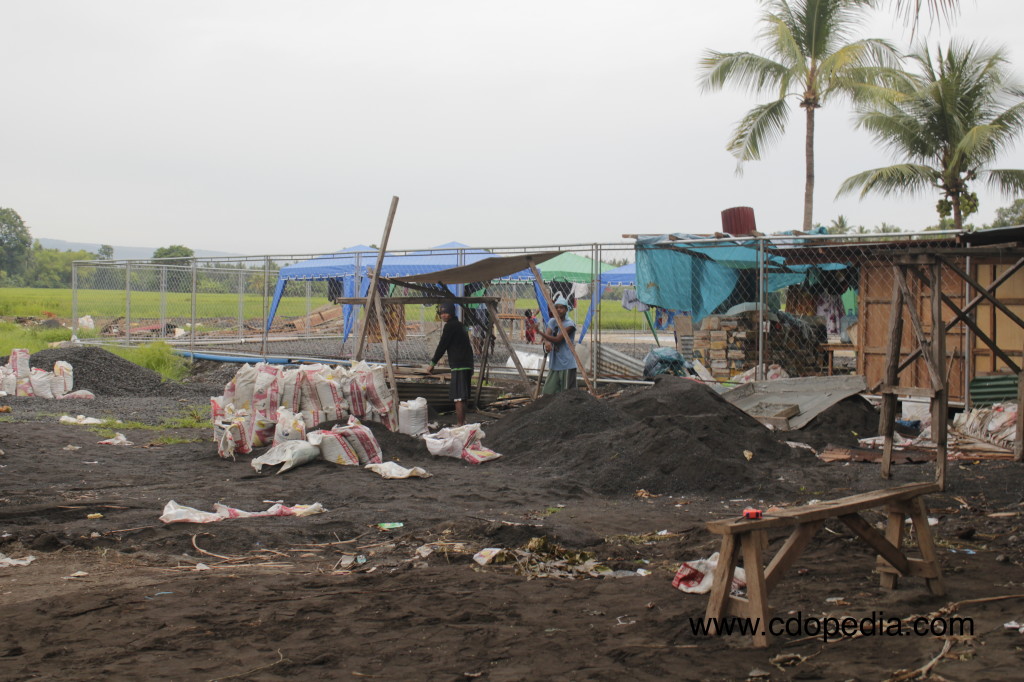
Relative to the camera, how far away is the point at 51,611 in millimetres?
4543

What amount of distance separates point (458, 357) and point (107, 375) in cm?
839

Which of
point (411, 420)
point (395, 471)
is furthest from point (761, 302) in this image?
point (395, 471)

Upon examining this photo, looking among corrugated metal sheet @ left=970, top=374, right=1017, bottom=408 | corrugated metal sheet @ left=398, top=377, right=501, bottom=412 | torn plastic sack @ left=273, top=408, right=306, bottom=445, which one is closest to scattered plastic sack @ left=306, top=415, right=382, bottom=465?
torn plastic sack @ left=273, top=408, right=306, bottom=445

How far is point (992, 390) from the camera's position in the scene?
10992 mm

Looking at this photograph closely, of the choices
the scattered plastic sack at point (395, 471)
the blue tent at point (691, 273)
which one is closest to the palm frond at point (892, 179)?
the blue tent at point (691, 273)

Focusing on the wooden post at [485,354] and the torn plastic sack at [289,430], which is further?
the wooden post at [485,354]

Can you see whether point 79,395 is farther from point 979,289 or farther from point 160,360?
point 979,289

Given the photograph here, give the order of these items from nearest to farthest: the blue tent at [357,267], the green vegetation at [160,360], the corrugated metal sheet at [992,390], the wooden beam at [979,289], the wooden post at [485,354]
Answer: the wooden beam at [979,289] < the corrugated metal sheet at [992,390] < the wooden post at [485,354] < the blue tent at [357,267] < the green vegetation at [160,360]

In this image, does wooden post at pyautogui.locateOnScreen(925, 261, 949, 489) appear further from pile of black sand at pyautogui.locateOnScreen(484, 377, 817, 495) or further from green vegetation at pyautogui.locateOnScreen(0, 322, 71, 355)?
green vegetation at pyautogui.locateOnScreen(0, 322, 71, 355)

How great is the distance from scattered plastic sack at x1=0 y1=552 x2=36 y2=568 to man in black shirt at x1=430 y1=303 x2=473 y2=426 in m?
6.83

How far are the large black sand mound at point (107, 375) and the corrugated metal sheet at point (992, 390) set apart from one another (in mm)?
13076

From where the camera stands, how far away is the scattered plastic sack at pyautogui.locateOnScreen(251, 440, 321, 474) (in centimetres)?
892

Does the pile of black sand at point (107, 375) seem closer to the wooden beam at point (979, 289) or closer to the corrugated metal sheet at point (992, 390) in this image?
the corrugated metal sheet at point (992, 390)

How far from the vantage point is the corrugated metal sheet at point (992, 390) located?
1081 centimetres
